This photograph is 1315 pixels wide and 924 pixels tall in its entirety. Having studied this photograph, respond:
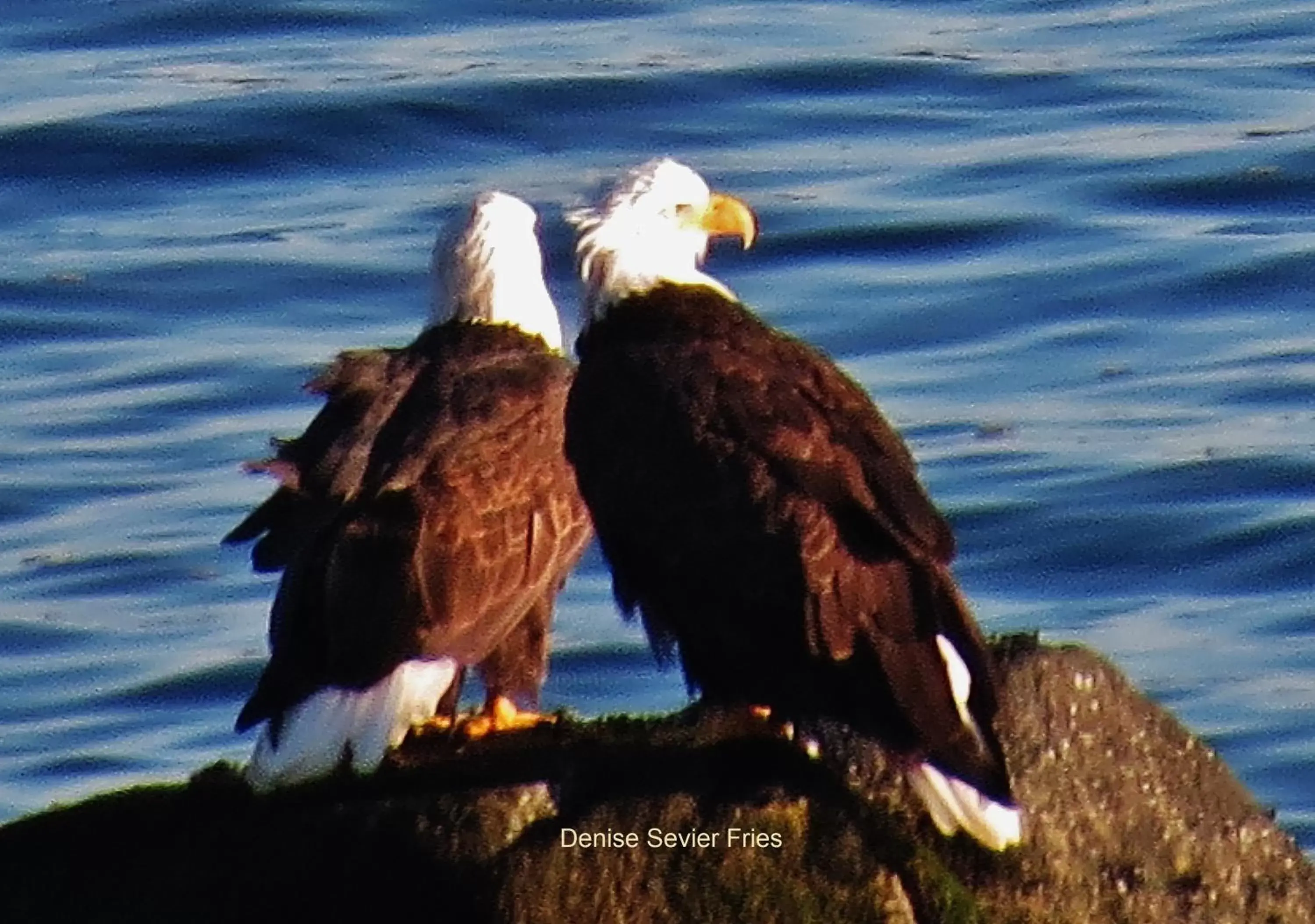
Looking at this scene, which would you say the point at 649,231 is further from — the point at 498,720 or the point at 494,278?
the point at 498,720

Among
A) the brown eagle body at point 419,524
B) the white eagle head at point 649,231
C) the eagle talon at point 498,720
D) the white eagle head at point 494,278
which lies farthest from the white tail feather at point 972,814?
the white eagle head at point 494,278

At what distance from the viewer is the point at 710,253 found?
14734 millimetres

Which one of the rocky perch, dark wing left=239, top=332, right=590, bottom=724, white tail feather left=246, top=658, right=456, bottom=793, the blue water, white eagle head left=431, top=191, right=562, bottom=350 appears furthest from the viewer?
the blue water

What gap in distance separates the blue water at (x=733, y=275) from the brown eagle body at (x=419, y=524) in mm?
2540

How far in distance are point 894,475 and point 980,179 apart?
9.16 meters

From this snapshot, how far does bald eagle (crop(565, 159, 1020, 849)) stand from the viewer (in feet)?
22.7

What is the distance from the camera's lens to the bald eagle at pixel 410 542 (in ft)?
25.2

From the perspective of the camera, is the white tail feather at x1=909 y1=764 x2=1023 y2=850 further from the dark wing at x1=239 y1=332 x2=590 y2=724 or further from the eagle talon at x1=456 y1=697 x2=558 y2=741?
the dark wing at x1=239 y1=332 x2=590 y2=724

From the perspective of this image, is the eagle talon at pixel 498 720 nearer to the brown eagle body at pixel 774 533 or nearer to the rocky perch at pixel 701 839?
the brown eagle body at pixel 774 533

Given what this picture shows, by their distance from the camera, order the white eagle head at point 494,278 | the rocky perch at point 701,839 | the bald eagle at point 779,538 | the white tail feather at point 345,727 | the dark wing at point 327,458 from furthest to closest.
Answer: the white eagle head at point 494,278 → the dark wing at point 327,458 → the white tail feather at point 345,727 → the bald eagle at point 779,538 → the rocky perch at point 701,839

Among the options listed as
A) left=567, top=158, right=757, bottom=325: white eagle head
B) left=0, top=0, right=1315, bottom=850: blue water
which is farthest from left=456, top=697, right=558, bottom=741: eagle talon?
left=0, top=0, right=1315, bottom=850: blue water

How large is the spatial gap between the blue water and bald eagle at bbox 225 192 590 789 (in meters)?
2.54

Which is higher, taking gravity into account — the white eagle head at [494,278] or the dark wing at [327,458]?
the white eagle head at [494,278]

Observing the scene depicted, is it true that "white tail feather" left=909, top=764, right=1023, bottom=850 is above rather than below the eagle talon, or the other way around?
above
